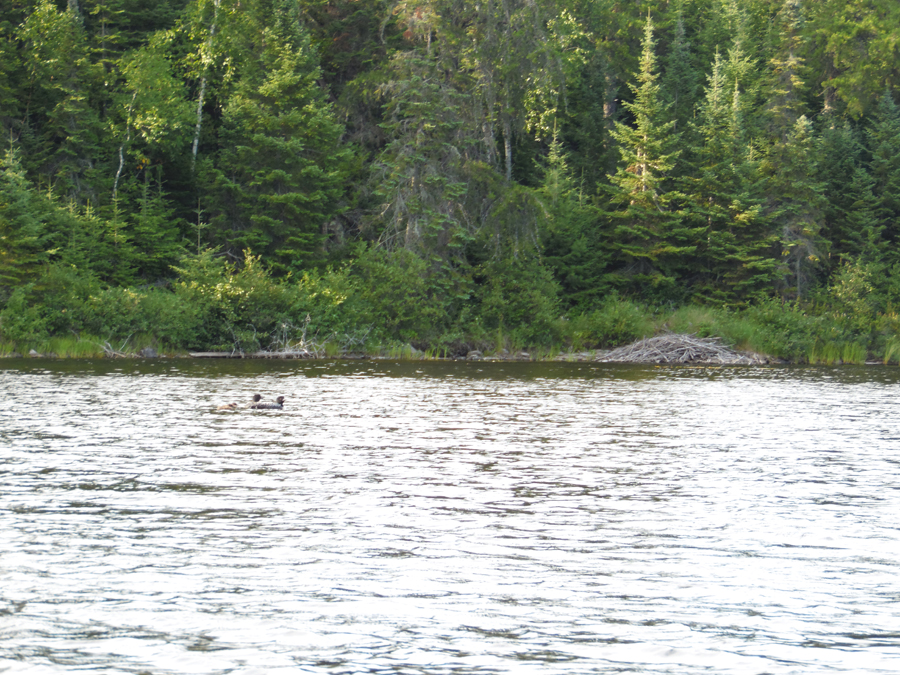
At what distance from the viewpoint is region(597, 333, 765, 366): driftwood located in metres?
40.8

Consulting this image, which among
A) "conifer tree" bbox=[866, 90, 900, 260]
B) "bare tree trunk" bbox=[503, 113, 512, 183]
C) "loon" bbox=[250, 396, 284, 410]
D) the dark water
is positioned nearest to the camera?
the dark water

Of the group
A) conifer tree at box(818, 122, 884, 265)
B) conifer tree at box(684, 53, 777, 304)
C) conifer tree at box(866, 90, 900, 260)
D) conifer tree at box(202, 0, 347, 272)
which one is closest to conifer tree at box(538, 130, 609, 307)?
conifer tree at box(684, 53, 777, 304)

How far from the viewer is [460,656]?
657cm

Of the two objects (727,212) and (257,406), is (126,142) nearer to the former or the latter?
(257,406)

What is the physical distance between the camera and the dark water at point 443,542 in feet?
Answer: 22.1

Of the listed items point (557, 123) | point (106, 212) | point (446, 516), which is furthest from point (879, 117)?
point (446, 516)

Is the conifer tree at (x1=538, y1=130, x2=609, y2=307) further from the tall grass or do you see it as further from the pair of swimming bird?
the pair of swimming bird

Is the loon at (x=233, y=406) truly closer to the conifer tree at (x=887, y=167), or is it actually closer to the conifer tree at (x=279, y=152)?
the conifer tree at (x=279, y=152)

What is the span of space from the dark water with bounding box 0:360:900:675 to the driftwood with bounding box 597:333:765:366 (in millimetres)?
20234

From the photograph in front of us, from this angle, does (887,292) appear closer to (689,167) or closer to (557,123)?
(689,167)

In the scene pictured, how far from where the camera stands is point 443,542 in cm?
969

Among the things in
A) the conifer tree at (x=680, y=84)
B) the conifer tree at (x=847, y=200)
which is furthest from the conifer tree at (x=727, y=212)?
the conifer tree at (x=847, y=200)

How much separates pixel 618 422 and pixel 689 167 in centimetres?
3379

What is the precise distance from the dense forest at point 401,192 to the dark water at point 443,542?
65.1ft
